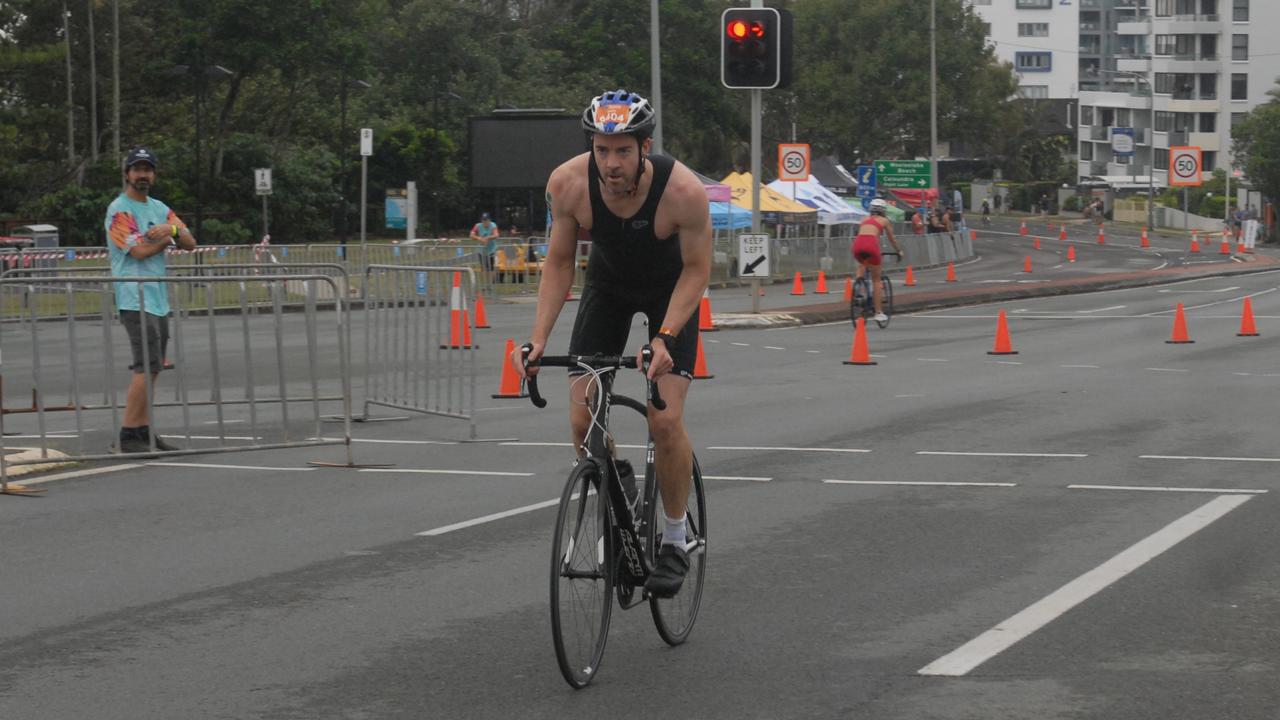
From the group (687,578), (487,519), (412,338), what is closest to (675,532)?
(687,578)

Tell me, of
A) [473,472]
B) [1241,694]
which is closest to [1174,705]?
[1241,694]

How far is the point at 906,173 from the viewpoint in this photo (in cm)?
6162

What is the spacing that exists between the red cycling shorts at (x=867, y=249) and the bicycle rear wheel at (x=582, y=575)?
64.6ft

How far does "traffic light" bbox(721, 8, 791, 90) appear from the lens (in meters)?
23.6

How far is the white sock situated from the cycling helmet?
141 cm

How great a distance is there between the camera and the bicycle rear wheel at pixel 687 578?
642 cm

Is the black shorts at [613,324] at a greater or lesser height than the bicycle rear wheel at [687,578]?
greater

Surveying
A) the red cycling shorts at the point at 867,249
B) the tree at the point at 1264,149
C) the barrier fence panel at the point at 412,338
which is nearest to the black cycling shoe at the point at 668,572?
the barrier fence panel at the point at 412,338

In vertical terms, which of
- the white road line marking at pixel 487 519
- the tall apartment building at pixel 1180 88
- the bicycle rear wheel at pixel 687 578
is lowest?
the white road line marking at pixel 487 519

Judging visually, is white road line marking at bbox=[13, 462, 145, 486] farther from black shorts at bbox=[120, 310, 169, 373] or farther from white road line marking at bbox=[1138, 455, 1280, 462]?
white road line marking at bbox=[1138, 455, 1280, 462]

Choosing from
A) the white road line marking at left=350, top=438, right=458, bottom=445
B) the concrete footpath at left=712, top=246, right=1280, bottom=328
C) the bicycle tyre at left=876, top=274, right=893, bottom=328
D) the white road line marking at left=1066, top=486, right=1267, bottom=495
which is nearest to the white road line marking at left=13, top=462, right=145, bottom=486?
the white road line marking at left=350, top=438, right=458, bottom=445

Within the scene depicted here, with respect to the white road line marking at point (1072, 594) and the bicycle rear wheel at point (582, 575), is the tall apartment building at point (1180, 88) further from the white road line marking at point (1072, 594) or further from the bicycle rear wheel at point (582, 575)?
the bicycle rear wheel at point (582, 575)

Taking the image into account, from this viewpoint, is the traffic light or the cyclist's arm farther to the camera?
the traffic light

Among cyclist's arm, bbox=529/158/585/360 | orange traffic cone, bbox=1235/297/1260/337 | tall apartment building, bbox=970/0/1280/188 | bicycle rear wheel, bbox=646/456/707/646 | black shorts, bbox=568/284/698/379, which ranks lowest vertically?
orange traffic cone, bbox=1235/297/1260/337
